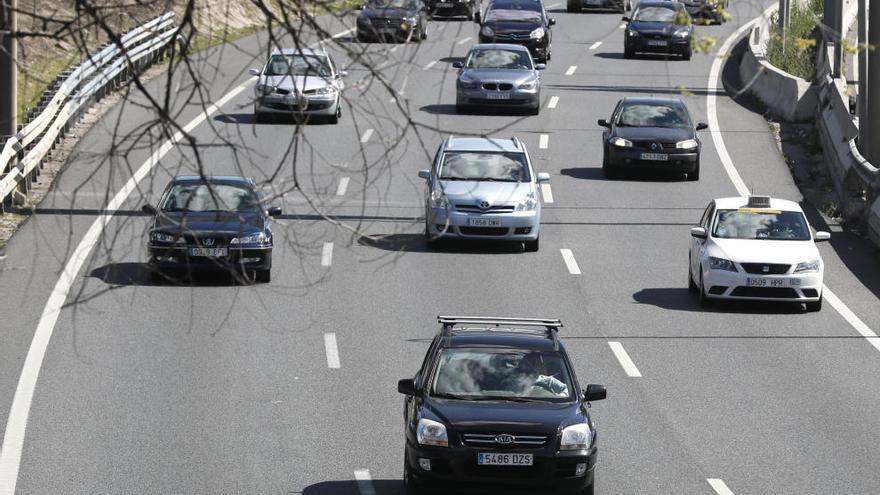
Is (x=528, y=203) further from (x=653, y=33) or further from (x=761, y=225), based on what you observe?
(x=653, y=33)

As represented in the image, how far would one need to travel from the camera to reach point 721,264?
83.5 feet

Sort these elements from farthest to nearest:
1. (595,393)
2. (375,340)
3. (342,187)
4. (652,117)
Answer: (652,117)
(342,187)
(375,340)
(595,393)

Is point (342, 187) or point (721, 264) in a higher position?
point (721, 264)

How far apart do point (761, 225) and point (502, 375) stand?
13.0 meters

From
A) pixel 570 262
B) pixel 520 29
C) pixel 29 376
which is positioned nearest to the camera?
pixel 29 376

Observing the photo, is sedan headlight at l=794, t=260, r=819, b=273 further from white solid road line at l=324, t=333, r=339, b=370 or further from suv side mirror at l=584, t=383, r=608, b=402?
suv side mirror at l=584, t=383, r=608, b=402

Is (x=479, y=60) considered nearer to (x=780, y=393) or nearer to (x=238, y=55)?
(x=238, y=55)

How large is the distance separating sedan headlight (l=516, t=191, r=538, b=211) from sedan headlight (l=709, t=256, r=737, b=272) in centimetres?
456

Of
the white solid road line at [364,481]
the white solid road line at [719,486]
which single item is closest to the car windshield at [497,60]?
the white solid road line at [719,486]

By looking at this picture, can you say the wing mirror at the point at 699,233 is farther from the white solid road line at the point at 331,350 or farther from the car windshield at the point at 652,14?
the car windshield at the point at 652,14

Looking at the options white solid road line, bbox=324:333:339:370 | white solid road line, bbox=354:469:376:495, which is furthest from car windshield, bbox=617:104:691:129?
white solid road line, bbox=354:469:376:495

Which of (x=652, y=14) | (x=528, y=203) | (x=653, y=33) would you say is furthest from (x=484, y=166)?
(x=652, y=14)

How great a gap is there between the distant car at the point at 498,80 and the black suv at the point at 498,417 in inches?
1078

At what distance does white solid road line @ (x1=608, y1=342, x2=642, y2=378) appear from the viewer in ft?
67.9
